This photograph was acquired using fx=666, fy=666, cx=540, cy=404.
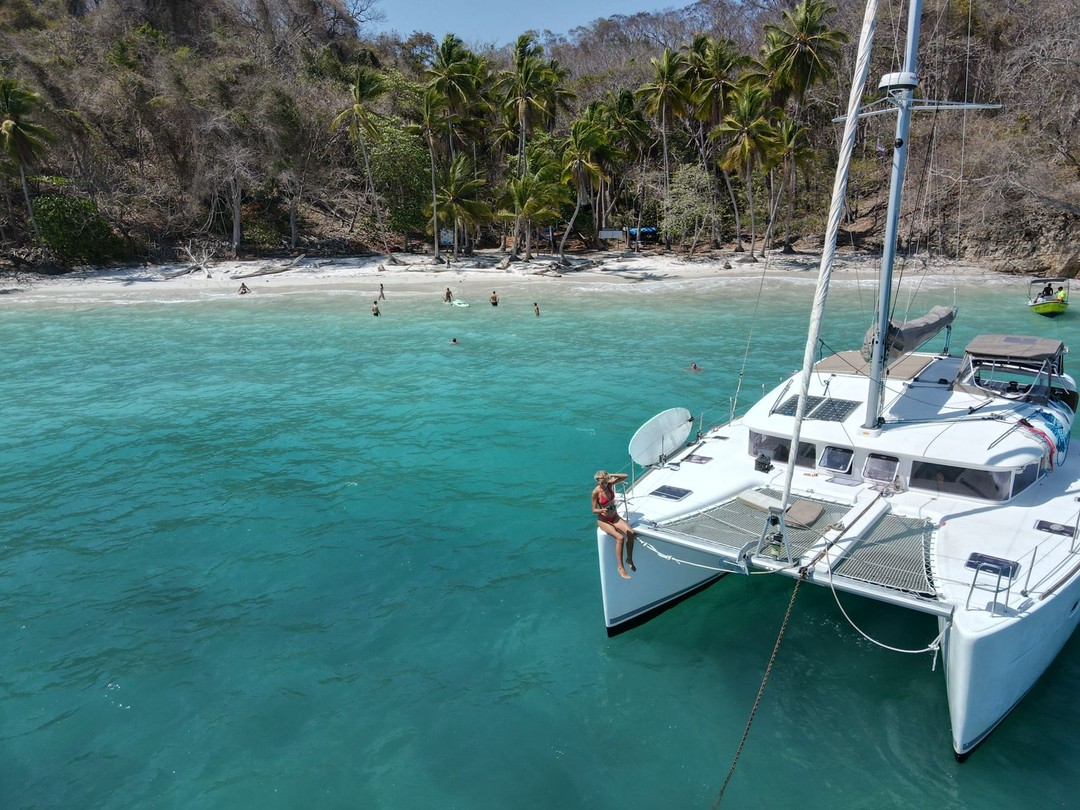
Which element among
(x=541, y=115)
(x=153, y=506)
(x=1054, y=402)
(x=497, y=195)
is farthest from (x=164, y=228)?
(x=1054, y=402)

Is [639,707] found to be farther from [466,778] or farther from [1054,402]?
[1054,402]

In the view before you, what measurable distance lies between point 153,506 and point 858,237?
57719mm

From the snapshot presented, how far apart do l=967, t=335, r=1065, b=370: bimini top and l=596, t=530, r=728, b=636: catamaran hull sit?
762cm

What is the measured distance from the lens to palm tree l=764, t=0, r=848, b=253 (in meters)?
46.8

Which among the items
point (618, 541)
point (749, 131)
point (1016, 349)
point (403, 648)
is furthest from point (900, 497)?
point (749, 131)

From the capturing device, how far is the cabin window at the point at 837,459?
11.3 m

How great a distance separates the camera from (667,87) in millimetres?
51312

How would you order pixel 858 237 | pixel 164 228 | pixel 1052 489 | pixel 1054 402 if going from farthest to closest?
pixel 858 237 → pixel 164 228 → pixel 1054 402 → pixel 1052 489

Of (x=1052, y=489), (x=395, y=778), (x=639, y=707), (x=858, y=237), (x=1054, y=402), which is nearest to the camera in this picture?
(x=395, y=778)

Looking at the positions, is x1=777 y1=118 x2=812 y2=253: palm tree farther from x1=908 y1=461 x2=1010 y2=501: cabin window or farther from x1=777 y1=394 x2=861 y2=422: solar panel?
x1=908 y1=461 x2=1010 y2=501: cabin window

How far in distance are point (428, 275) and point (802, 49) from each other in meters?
31.0

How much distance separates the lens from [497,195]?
5362cm

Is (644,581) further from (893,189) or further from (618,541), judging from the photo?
(893,189)

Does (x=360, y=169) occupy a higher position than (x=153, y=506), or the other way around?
(x=360, y=169)
